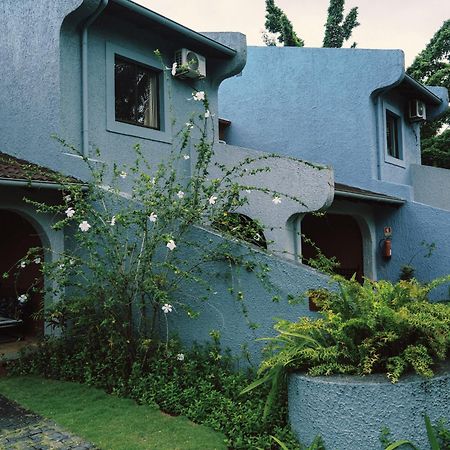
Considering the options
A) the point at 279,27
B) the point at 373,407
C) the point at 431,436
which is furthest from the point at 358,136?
the point at 279,27

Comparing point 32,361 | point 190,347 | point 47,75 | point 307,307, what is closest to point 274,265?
point 307,307

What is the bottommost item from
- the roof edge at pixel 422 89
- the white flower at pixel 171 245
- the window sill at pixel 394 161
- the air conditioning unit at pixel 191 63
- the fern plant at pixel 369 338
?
the fern plant at pixel 369 338

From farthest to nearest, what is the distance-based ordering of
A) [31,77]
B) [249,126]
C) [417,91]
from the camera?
1. [249,126]
2. [417,91]
3. [31,77]

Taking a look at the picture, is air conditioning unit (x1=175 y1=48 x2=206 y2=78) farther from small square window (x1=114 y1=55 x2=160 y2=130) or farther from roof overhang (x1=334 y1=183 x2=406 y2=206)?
roof overhang (x1=334 y1=183 x2=406 y2=206)

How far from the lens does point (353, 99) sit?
12.7m

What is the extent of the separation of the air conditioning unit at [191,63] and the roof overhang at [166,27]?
11.2 inches

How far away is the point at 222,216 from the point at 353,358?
3.00 meters

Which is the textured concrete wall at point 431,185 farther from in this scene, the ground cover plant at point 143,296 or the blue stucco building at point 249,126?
the ground cover plant at point 143,296

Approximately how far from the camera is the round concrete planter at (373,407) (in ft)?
13.5

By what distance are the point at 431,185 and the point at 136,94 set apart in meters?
8.95

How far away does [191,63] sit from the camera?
9.45m

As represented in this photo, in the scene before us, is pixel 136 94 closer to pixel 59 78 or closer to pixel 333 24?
pixel 59 78

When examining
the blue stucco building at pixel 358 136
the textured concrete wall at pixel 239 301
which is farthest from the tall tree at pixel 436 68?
the textured concrete wall at pixel 239 301

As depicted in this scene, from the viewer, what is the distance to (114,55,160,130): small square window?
29.9ft
